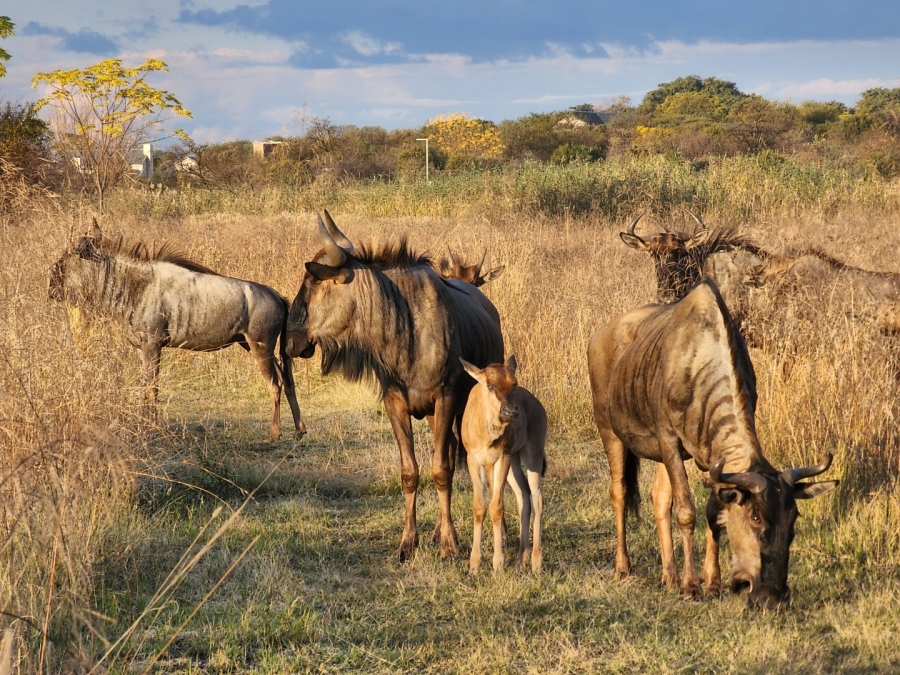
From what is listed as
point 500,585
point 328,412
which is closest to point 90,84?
point 328,412

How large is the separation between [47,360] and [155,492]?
132 centimetres

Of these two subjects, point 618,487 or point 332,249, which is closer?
point 618,487

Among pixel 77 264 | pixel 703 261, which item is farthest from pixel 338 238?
pixel 703 261

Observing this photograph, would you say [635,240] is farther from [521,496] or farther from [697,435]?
[697,435]

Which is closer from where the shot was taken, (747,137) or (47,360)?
(47,360)

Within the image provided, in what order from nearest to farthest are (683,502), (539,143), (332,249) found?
(683,502)
(332,249)
(539,143)

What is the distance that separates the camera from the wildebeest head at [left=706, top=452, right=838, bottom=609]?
4465 mm

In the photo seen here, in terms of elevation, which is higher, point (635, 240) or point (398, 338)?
point (635, 240)

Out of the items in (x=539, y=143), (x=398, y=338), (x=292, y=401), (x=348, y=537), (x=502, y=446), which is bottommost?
(x=348, y=537)

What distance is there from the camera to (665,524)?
557cm

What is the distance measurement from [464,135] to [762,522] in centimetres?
5641

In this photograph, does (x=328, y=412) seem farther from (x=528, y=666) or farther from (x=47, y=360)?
(x=528, y=666)

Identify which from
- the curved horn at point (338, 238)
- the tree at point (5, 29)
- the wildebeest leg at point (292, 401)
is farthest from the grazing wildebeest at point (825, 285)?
the tree at point (5, 29)

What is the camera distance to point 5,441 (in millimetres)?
5359
